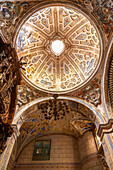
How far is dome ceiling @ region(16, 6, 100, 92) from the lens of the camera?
28.3 feet

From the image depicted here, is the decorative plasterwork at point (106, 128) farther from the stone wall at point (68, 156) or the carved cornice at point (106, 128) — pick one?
the stone wall at point (68, 156)

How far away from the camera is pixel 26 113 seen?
851 centimetres

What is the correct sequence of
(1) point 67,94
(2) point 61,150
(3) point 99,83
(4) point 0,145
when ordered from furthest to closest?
(2) point 61,150, (1) point 67,94, (3) point 99,83, (4) point 0,145

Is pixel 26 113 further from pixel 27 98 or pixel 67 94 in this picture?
pixel 67 94

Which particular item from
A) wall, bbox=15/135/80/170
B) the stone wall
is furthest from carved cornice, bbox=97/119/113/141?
wall, bbox=15/135/80/170

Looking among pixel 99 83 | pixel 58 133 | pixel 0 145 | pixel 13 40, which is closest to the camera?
pixel 0 145

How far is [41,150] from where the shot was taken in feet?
33.4

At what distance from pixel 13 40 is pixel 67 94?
4.72m

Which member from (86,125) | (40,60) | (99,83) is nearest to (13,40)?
(40,60)

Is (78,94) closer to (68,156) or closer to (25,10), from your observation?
(68,156)

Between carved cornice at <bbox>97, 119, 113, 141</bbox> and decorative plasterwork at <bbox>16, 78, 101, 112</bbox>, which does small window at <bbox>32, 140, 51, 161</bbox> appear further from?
carved cornice at <bbox>97, 119, 113, 141</bbox>

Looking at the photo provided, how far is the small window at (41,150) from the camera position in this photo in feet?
32.0

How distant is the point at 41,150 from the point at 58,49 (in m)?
7.62

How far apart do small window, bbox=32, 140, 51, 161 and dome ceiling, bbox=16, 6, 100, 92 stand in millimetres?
4302
